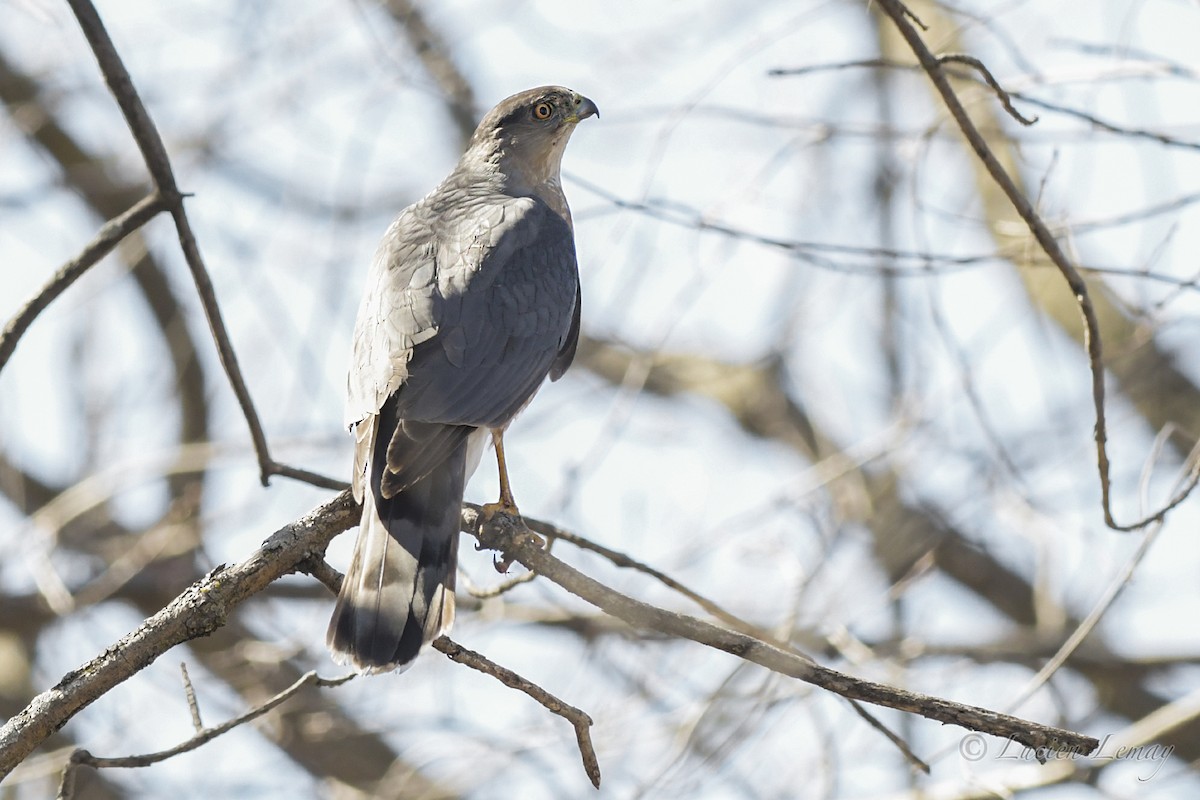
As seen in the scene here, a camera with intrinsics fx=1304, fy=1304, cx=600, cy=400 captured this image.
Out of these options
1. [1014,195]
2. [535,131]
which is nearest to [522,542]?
[1014,195]

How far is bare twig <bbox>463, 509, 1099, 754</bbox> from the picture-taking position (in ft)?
8.18

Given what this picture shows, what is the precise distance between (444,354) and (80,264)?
1.07 meters

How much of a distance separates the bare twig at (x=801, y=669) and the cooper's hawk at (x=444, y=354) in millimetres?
462

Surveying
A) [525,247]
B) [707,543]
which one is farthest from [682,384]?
[525,247]

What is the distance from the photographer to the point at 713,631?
271 centimetres

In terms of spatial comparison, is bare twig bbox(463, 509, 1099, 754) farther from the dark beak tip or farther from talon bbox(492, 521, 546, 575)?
the dark beak tip

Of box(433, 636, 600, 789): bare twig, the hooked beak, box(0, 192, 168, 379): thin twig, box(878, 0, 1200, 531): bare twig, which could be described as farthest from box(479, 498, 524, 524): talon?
the hooked beak

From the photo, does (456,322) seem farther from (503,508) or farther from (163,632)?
(163,632)

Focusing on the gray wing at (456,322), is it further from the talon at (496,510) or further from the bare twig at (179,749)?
the bare twig at (179,749)

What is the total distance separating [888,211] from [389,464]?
4.98 metres

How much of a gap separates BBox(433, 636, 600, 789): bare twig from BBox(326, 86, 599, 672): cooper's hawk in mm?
466

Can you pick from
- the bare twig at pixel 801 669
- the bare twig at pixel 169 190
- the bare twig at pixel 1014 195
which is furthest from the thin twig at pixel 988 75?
the bare twig at pixel 169 190

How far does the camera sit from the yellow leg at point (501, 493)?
151 inches

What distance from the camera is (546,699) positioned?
2.77 m
